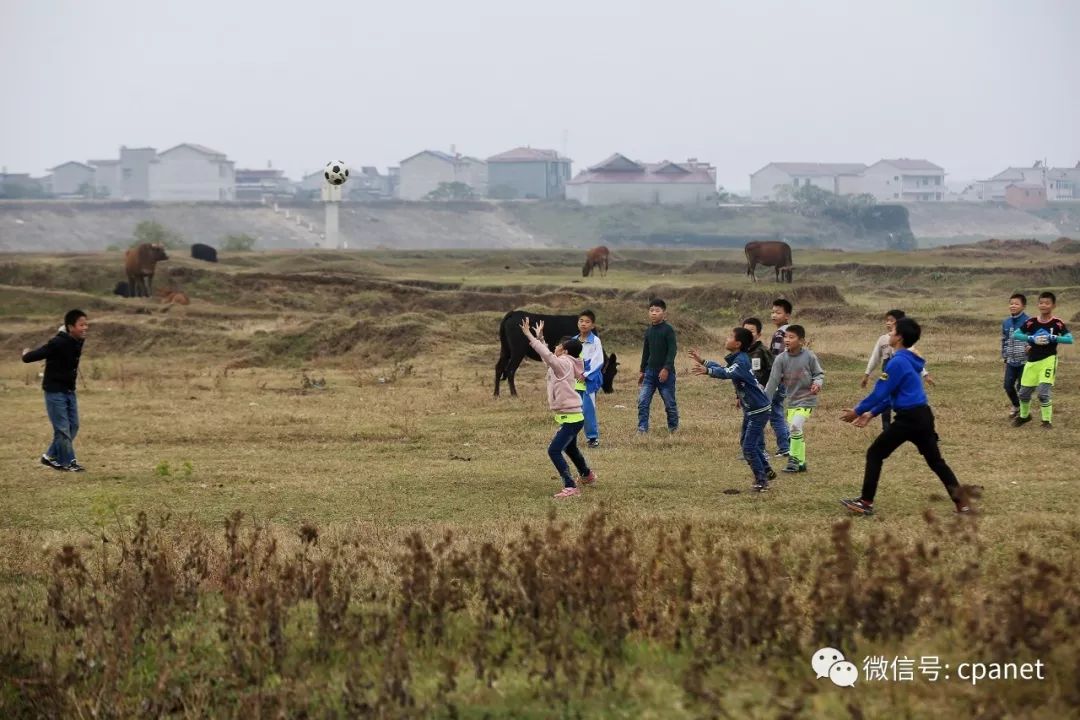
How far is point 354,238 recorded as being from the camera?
10625 centimetres

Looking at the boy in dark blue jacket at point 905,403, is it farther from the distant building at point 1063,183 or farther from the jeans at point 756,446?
the distant building at point 1063,183

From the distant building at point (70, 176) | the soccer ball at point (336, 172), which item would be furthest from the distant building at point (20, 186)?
the soccer ball at point (336, 172)

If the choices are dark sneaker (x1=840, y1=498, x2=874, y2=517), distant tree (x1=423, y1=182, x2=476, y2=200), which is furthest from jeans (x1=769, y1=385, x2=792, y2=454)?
distant tree (x1=423, y1=182, x2=476, y2=200)

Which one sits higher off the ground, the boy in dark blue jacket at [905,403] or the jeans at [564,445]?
the boy in dark blue jacket at [905,403]

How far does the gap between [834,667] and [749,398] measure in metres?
6.01

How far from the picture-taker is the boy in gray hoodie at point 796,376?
12.7m

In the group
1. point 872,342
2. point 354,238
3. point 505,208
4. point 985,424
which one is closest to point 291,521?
point 985,424

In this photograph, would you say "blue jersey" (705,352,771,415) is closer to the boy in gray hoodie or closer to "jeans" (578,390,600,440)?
the boy in gray hoodie

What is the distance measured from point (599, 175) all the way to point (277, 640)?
12876 centimetres

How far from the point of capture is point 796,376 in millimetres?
12766

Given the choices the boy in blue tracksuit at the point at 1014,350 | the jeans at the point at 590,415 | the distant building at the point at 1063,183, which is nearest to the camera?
the jeans at the point at 590,415

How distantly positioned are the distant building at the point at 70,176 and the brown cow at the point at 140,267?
429 feet

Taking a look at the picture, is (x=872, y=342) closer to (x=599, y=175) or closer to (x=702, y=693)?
(x=702, y=693)

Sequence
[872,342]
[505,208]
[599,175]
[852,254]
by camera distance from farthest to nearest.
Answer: [599,175]
[505,208]
[852,254]
[872,342]
